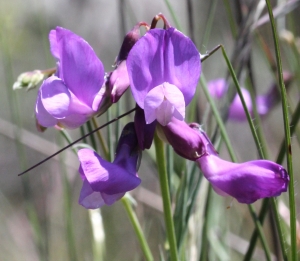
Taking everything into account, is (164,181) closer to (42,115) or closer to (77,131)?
(42,115)

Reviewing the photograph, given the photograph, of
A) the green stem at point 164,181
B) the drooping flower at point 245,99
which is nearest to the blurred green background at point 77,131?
the drooping flower at point 245,99

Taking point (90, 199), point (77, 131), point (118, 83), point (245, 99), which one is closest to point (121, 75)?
point (118, 83)

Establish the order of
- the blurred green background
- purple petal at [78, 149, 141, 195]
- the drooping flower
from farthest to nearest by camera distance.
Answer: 1. the blurred green background
2. the drooping flower
3. purple petal at [78, 149, 141, 195]

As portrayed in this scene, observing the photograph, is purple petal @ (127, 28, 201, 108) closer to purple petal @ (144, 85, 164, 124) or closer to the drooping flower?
purple petal @ (144, 85, 164, 124)

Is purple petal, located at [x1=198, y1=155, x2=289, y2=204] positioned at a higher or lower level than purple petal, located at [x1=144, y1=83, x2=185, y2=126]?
lower

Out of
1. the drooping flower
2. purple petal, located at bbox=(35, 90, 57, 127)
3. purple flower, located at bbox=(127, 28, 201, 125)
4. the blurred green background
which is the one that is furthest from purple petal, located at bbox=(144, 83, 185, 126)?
the blurred green background

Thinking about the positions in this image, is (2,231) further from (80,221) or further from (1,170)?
(1,170)

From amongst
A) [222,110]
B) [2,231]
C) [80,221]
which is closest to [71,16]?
[80,221]
